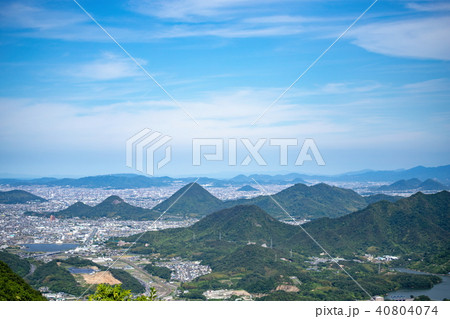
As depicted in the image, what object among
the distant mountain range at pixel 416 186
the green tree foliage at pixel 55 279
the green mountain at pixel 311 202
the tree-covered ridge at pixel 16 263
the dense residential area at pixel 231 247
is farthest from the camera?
the distant mountain range at pixel 416 186

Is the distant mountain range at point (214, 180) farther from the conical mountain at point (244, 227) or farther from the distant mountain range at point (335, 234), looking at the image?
the distant mountain range at point (335, 234)

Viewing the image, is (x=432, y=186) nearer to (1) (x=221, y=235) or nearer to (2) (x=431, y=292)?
(1) (x=221, y=235)

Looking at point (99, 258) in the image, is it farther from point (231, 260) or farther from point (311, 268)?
point (311, 268)

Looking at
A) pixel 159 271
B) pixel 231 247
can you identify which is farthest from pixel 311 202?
pixel 159 271

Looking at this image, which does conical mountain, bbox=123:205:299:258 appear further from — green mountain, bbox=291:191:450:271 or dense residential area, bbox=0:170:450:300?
green mountain, bbox=291:191:450:271

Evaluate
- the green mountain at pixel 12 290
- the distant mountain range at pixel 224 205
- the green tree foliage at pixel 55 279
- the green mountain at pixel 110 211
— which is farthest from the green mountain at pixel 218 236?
the green mountain at pixel 12 290

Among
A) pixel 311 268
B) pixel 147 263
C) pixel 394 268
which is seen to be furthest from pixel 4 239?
pixel 394 268
